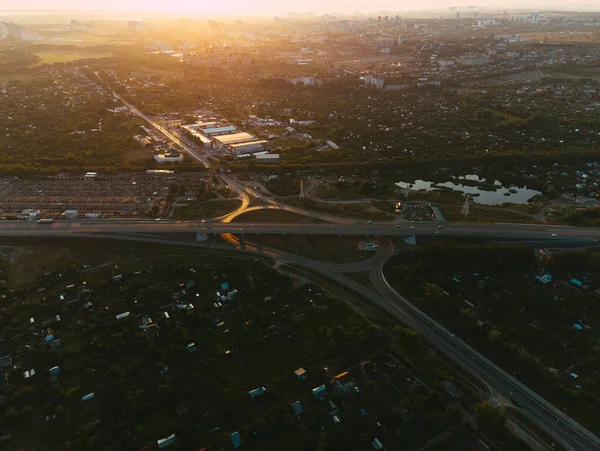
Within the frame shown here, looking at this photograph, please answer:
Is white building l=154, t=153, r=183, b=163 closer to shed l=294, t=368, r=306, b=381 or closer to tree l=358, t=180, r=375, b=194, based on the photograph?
tree l=358, t=180, r=375, b=194

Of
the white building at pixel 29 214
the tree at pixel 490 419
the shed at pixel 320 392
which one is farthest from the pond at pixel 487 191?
the white building at pixel 29 214

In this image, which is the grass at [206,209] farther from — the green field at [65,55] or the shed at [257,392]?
the green field at [65,55]

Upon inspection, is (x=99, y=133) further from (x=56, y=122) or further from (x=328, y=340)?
(x=328, y=340)

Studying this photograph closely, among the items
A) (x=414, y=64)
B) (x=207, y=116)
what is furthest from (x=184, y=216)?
(x=414, y=64)

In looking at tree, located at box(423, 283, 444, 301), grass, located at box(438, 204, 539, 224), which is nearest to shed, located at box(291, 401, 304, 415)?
tree, located at box(423, 283, 444, 301)

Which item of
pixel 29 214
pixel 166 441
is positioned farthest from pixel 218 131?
pixel 166 441
